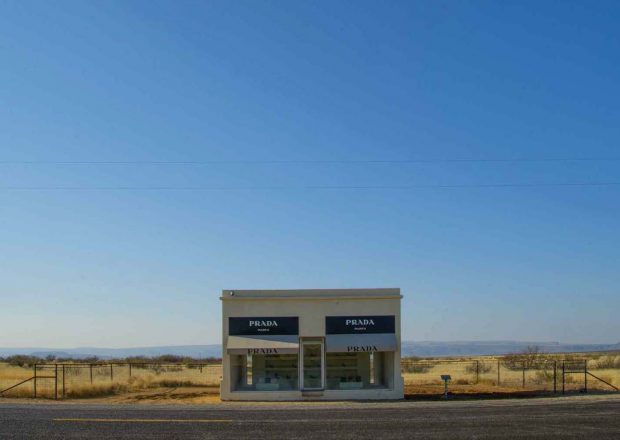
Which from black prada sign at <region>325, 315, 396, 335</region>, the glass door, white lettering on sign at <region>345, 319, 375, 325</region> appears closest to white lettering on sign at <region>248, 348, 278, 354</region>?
the glass door

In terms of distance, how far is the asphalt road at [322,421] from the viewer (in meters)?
16.1

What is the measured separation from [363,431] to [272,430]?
84.8 inches

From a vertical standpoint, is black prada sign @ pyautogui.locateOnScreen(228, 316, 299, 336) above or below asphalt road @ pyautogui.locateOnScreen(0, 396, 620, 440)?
above

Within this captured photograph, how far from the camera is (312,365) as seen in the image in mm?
28984

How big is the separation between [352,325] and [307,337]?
6.27 ft

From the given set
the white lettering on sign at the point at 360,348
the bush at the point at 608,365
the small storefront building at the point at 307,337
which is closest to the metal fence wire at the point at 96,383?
the small storefront building at the point at 307,337

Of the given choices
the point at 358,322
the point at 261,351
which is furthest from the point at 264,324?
the point at 358,322

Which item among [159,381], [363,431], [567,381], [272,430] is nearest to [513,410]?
[363,431]

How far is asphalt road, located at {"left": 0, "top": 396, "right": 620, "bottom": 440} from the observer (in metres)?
16.1

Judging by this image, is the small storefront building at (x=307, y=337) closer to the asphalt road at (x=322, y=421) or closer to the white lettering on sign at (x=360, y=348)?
the white lettering on sign at (x=360, y=348)

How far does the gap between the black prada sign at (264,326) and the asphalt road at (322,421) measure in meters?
5.07

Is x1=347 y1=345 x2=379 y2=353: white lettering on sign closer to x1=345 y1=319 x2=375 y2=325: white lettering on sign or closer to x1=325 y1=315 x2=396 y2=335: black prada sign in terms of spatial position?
x1=325 y1=315 x2=396 y2=335: black prada sign

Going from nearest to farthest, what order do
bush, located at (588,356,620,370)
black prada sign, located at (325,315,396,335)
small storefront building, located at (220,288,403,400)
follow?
small storefront building, located at (220,288,403,400)
black prada sign, located at (325,315,396,335)
bush, located at (588,356,620,370)

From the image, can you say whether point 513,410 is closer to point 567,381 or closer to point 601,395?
point 601,395
